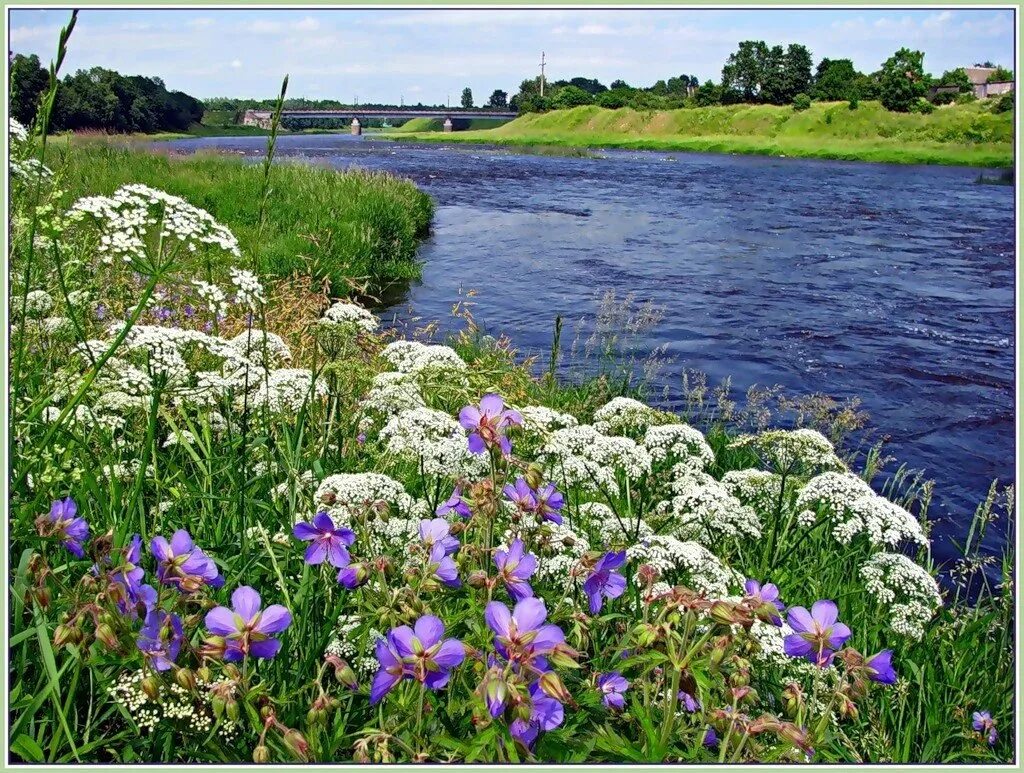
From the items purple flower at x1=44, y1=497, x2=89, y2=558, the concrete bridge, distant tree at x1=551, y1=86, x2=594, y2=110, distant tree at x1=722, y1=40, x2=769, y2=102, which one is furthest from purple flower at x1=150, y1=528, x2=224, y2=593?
distant tree at x1=551, y1=86, x2=594, y2=110

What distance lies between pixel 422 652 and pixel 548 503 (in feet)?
2.23

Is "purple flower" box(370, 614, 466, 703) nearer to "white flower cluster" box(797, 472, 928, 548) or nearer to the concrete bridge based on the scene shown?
"white flower cluster" box(797, 472, 928, 548)

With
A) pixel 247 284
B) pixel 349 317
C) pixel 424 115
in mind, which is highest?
pixel 424 115

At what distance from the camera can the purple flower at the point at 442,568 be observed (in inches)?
59.1

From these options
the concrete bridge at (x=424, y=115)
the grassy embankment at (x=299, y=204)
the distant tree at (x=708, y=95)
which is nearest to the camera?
the grassy embankment at (x=299, y=204)

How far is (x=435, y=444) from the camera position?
7.62 feet

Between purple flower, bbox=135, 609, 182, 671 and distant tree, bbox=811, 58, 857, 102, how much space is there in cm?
4341

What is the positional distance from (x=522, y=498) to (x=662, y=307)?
9271mm

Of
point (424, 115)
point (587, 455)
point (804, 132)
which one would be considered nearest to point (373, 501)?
point (587, 455)

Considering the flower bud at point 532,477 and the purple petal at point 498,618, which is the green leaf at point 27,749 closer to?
the purple petal at point 498,618

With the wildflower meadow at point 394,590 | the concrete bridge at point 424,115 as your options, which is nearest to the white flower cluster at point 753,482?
the wildflower meadow at point 394,590

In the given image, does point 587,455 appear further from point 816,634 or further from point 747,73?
point 747,73

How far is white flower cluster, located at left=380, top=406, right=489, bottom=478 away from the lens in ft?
7.55

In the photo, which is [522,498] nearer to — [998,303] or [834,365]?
[834,365]
